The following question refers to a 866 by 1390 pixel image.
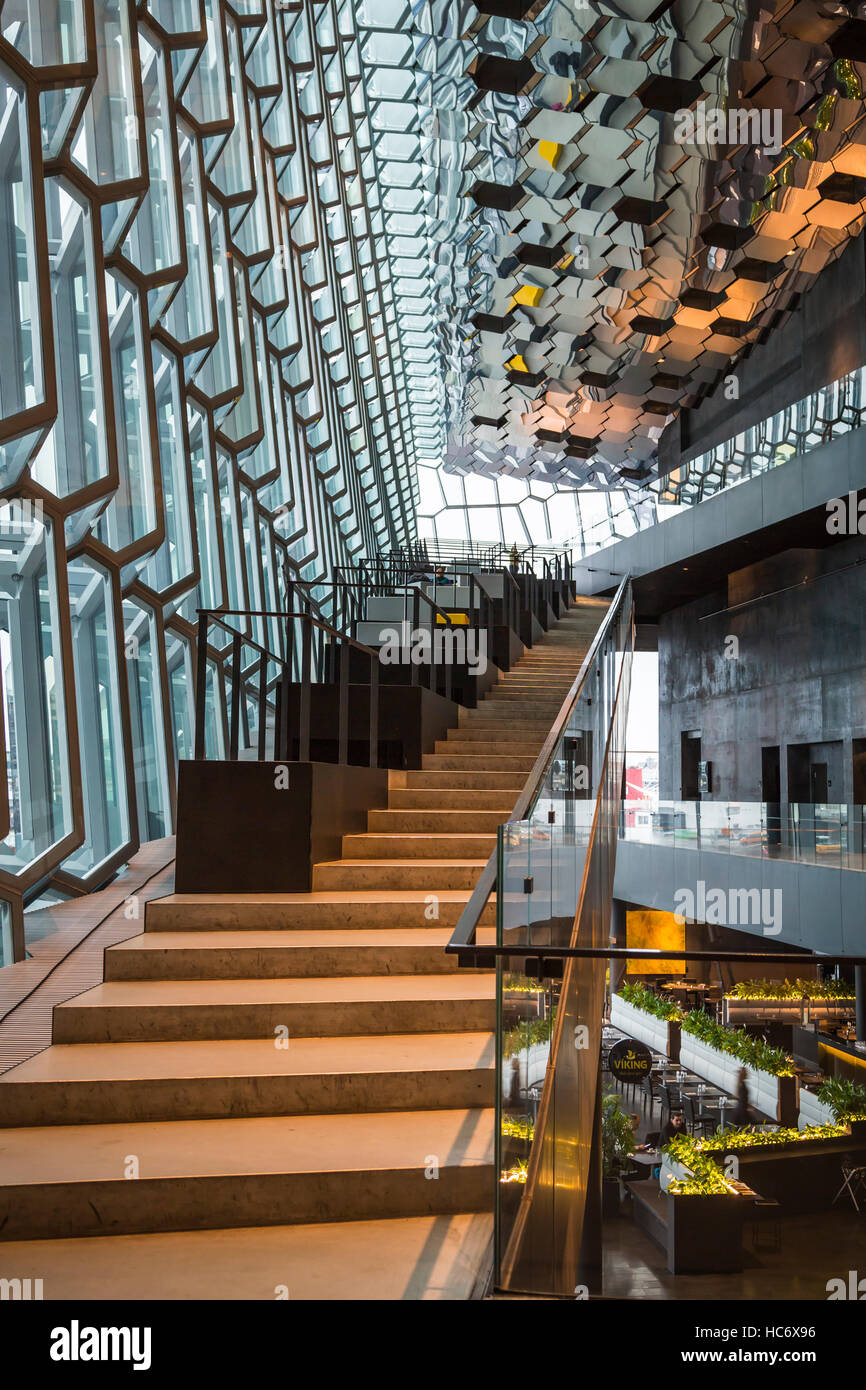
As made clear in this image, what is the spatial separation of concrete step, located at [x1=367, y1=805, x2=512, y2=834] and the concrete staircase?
118 centimetres

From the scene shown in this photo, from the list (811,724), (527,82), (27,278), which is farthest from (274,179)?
(811,724)

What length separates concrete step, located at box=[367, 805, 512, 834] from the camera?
6.27 metres

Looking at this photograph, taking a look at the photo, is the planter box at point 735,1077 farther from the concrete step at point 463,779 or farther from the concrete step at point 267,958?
the concrete step at point 267,958

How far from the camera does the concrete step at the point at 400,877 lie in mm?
5352

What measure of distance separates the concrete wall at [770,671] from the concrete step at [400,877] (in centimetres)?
1240

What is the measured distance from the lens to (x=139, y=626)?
7551 mm

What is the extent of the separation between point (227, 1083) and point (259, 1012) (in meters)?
0.49

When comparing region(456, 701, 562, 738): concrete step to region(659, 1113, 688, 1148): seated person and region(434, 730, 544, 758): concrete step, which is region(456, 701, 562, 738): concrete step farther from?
region(659, 1113, 688, 1148): seated person

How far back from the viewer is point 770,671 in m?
19.3

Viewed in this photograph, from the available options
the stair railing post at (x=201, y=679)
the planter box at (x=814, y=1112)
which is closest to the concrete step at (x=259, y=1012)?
the stair railing post at (x=201, y=679)
